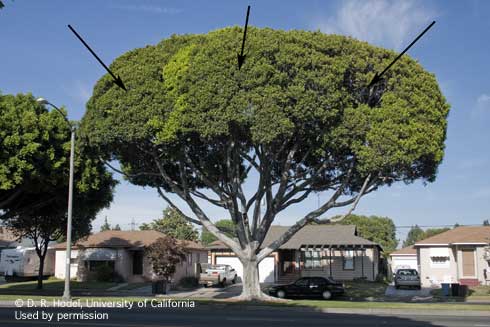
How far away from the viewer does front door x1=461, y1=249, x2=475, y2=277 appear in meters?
41.3

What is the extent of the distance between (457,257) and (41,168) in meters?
30.4

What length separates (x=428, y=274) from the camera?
146 feet

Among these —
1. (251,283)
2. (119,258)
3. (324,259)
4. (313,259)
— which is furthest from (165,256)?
(324,259)

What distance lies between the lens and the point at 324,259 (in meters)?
45.9

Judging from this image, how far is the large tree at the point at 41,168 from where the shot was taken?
87.3 ft

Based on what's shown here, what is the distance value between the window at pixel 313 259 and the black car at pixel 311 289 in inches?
516

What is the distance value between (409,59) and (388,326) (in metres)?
13.4

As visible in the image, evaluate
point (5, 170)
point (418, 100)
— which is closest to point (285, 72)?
point (418, 100)

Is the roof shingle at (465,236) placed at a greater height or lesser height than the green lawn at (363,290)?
greater

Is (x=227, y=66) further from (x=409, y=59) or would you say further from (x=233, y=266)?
(x=233, y=266)

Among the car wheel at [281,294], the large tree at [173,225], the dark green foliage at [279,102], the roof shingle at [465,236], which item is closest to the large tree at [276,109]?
the dark green foliage at [279,102]

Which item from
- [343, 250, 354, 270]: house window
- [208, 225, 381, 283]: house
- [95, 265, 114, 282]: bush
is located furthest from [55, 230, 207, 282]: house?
[343, 250, 354, 270]: house window

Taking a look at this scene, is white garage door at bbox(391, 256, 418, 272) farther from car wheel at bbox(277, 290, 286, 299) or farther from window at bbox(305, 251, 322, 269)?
car wheel at bbox(277, 290, 286, 299)

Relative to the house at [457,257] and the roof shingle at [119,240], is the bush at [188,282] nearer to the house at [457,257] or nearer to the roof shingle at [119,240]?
the roof shingle at [119,240]
